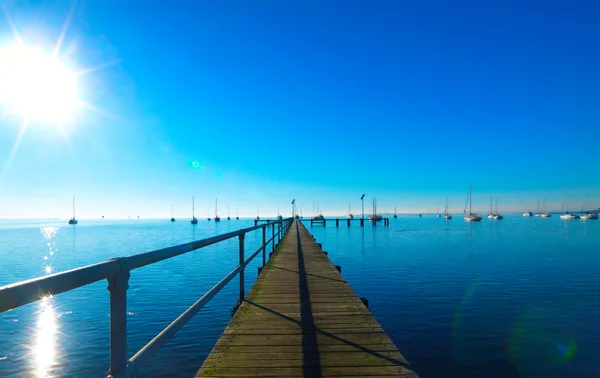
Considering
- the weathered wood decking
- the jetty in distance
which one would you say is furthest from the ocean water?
the jetty in distance

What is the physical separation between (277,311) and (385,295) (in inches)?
386

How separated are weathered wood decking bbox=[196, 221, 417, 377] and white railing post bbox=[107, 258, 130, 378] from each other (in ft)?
5.00

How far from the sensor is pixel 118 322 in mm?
1937

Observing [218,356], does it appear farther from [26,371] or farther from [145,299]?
[145,299]

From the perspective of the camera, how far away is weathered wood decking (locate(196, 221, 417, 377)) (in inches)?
133

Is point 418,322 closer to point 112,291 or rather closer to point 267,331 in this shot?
point 267,331

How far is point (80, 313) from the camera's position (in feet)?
41.2

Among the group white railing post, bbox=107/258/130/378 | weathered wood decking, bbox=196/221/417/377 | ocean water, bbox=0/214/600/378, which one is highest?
white railing post, bbox=107/258/130/378

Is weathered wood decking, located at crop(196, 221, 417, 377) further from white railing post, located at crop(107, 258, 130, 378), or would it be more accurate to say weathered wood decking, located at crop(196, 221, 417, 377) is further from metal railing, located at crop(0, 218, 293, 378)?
white railing post, located at crop(107, 258, 130, 378)

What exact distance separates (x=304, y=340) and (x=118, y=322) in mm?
2704

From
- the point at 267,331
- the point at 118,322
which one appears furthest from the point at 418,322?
the point at 118,322

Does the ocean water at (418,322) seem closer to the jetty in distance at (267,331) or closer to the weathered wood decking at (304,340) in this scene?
the weathered wood decking at (304,340)

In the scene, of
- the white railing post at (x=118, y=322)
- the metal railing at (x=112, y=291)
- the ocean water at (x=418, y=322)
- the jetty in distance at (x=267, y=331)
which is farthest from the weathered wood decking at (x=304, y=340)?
the ocean water at (x=418, y=322)

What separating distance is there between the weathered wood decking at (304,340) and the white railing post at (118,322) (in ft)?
5.00
